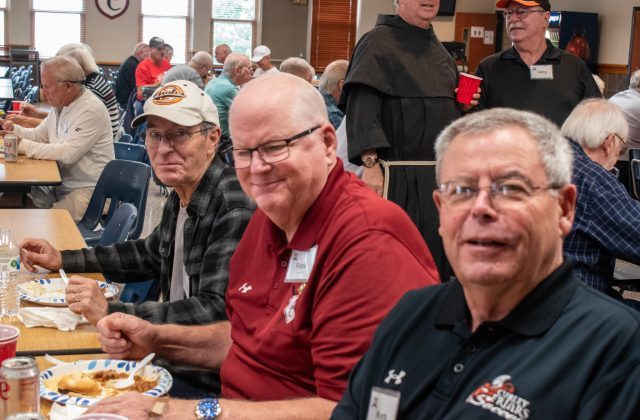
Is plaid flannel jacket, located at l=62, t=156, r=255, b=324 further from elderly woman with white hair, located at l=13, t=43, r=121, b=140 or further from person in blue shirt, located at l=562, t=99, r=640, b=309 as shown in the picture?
elderly woman with white hair, located at l=13, t=43, r=121, b=140

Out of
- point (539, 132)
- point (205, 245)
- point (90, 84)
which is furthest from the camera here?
point (90, 84)

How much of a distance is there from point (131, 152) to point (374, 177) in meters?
2.13

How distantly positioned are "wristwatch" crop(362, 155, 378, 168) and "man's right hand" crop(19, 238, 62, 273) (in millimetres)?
1556

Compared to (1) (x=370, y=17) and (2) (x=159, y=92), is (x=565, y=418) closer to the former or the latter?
(2) (x=159, y=92)

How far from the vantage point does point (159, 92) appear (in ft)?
8.80

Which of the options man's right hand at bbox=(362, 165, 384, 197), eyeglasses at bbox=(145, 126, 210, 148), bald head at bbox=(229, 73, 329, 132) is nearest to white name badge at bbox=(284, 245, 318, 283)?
bald head at bbox=(229, 73, 329, 132)

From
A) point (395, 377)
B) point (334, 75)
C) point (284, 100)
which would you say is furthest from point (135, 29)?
point (395, 377)

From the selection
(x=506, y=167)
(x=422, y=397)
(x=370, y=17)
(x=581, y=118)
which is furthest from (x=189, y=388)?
(x=370, y=17)

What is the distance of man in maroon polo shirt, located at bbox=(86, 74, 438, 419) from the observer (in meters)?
1.76

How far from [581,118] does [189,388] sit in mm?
1781

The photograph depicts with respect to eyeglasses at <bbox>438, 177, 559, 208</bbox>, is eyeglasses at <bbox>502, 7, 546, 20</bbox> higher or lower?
higher

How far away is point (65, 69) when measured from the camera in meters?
5.30

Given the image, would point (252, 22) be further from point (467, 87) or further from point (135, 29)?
point (467, 87)

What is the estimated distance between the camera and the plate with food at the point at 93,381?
1.85m
